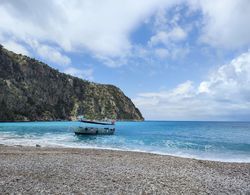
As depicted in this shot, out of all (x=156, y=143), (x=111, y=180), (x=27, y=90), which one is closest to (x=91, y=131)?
(x=156, y=143)

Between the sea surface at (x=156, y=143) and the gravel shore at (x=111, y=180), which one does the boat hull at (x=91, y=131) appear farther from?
the gravel shore at (x=111, y=180)

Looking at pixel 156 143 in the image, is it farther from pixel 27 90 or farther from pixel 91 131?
pixel 27 90

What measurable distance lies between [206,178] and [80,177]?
285 inches

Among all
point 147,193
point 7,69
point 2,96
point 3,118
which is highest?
point 7,69

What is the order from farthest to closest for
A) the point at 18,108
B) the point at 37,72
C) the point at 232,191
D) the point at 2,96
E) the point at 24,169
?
1. the point at 37,72
2. the point at 18,108
3. the point at 2,96
4. the point at 24,169
5. the point at 232,191

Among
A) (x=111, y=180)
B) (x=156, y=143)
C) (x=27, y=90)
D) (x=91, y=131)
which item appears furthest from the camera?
(x=27, y=90)

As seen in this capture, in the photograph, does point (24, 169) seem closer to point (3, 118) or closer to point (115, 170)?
point (115, 170)

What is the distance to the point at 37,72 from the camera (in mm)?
187375

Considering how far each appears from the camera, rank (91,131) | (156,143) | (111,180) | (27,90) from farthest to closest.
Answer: (27,90), (91,131), (156,143), (111,180)

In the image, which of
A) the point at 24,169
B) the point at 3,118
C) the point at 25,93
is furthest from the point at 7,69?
the point at 24,169

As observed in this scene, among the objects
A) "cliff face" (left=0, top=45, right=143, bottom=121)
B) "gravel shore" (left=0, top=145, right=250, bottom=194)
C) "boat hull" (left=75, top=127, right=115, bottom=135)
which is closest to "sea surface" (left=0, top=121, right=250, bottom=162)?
"boat hull" (left=75, top=127, right=115, bottom=135)

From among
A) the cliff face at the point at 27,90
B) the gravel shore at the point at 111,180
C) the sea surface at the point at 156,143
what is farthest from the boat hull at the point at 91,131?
the cliff face at the point at 27,90

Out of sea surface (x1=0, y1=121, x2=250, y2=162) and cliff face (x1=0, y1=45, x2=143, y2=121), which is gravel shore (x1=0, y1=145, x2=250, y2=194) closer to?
sea surface (x1=0, y1=121, x2=250, y2=162)

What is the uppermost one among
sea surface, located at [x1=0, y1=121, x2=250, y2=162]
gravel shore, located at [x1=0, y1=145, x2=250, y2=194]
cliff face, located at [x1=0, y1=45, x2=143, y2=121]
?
cliff face, located at [x1=0, y1=45, x2=143, y2=121]
